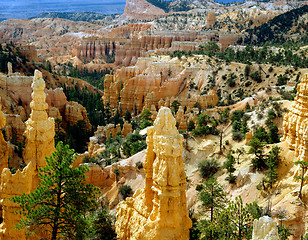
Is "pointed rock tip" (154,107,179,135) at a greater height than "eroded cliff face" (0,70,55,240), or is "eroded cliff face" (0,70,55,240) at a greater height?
"pointed rock tip" (154,107,179,135)

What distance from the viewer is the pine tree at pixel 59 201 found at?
435 inches

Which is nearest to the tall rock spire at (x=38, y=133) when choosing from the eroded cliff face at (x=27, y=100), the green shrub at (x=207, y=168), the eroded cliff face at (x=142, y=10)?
the green shrub at (x=207, y=168)

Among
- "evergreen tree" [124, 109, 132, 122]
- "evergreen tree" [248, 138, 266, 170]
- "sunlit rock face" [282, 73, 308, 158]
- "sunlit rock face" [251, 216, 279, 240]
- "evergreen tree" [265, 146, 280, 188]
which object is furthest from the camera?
"evergreen tree" [124, 109, 132, 122]

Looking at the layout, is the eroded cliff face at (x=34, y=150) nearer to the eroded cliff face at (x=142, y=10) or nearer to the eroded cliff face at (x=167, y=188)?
the eroded cliff face at (x=167, y=188)

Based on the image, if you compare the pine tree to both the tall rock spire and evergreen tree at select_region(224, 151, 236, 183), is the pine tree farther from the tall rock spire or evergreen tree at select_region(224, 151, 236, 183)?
evergreen tree at select_region(224, 151, 236, 183)

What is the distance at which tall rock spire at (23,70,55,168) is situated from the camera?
46.3 ft

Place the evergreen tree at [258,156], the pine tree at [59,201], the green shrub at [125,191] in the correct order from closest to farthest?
the pine tree at [59,201] < the evergreen tree at [258,156] < the green shrub at [125,191]

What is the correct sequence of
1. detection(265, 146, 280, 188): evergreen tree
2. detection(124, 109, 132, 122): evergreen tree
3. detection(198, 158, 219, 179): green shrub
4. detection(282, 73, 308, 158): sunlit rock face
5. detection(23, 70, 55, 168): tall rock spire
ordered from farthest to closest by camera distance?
detection(124, 109, 132, 122): evergreen tree < detection(198, 158, 219, 179): green shrub < detection(265, 146, 280, 188): evergreen tree < detection(282, 73, 308, 158): sunlit rock face < detection(23, 70, 55, 168): tall rock spire

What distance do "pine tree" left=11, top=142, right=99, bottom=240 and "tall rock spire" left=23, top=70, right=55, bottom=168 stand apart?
8.48 ft

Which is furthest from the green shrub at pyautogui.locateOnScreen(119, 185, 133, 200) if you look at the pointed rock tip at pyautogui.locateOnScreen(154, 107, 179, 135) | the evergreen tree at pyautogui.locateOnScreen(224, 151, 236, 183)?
the pointed rock tip at pyautogui.locateOnScreen(154, 107, 179, 135)

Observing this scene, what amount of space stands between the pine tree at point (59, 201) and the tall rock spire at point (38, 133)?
2585 millimetres

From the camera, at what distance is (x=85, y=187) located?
460 inches

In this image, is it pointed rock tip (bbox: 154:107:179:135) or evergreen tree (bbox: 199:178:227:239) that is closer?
pointed rock tip (bbox: 154:107:179:135)

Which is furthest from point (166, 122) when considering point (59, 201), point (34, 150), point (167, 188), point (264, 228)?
point (34, 150)
